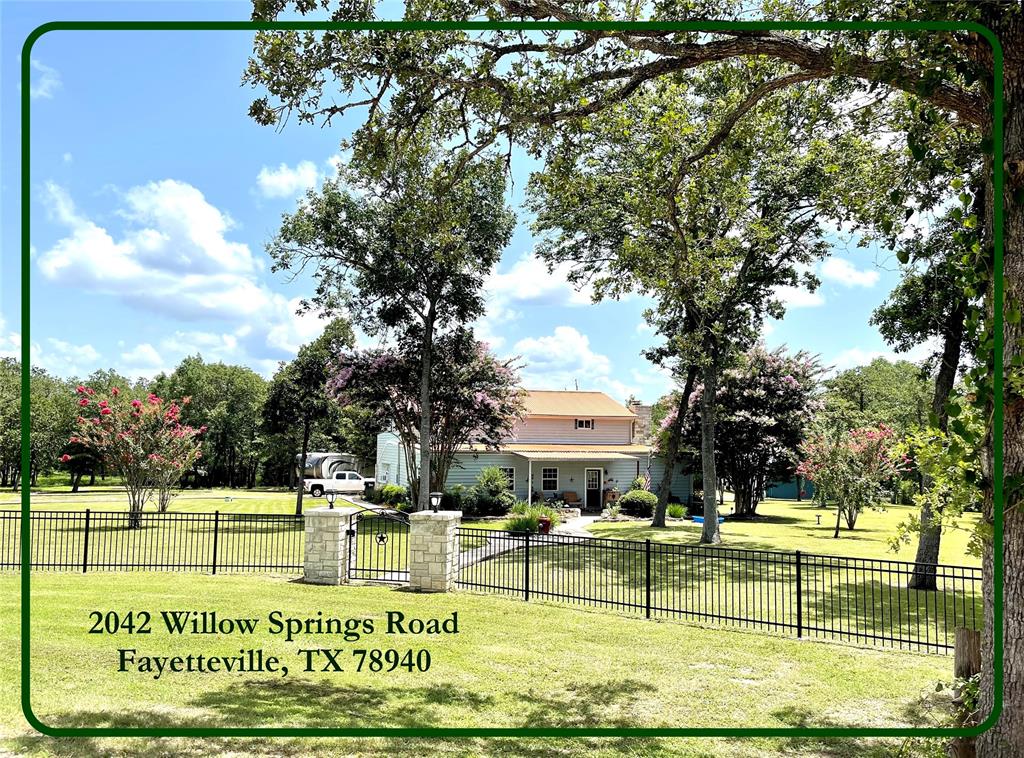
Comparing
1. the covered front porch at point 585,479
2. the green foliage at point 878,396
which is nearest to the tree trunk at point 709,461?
the green foliage at point 878,396

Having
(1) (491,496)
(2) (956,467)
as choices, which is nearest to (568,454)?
(1) (491,496)

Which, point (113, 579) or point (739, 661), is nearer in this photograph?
point (739, 661)

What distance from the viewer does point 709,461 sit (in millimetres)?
19250

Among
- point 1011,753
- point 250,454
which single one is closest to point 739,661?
point 1011,753

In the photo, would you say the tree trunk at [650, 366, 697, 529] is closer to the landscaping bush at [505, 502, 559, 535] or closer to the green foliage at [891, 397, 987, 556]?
the landscaping bush at [505, 502, 559, 535]

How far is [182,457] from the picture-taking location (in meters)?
15.9

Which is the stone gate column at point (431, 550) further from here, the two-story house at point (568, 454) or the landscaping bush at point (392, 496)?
the landscaping bush at point (392, 496)

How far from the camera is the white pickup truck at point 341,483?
1240 inches

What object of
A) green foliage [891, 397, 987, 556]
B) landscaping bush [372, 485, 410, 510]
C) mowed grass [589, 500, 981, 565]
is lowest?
mowed grass [589, 500, 981, 565]

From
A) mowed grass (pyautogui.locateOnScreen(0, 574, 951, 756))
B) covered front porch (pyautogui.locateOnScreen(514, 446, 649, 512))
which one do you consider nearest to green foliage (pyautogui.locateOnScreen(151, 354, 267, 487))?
mowed grass (pyautogui.locateOnScreen(0, 574, 951, 756))

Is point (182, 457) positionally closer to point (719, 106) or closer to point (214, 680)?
point (214, 680)

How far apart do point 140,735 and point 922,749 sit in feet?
17.0

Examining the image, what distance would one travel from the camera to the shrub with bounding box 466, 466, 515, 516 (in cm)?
2250

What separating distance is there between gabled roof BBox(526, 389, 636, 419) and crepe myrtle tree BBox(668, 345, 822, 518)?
2927 millimetres
